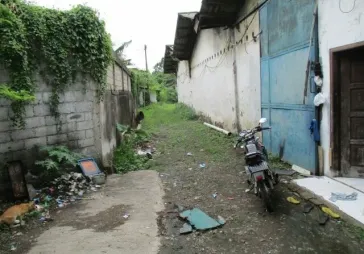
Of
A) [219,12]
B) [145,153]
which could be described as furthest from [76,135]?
[219,12]

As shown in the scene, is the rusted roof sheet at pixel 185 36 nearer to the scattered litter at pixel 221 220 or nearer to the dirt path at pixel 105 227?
the dirt path at pixel 105 227

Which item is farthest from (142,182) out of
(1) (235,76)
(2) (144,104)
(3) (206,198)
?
(2) (144,104)

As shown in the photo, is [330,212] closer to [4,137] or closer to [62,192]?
[62,192]

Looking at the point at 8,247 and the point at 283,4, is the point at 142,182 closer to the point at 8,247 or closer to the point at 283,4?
the point at 8,247

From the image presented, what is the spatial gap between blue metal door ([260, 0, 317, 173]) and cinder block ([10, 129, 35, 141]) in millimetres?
4754

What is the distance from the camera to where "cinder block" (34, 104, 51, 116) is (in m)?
5.10

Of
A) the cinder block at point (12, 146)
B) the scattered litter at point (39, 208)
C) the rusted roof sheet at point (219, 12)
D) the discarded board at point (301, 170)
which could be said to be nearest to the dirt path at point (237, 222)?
the discarded board at point (301, 170)

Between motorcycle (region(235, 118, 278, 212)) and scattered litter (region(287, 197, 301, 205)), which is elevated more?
motorcycle (region(235, 118, 278, 212))

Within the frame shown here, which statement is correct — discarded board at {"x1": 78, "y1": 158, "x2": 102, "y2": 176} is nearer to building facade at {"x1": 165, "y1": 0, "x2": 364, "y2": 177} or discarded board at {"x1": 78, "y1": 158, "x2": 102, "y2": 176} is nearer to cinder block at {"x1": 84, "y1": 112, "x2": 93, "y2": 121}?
cinder block at {"x1": 84, "y1": 112, "x2": 93, "y2": 121}

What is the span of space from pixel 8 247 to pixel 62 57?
322 centimetres

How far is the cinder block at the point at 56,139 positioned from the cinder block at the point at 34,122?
0.30 m

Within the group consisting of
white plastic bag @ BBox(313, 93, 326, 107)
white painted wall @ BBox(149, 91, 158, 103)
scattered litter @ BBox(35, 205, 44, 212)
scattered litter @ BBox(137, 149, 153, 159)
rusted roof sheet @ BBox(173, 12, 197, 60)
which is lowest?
scattered litter @ BBox(35, 205, 44, 212)

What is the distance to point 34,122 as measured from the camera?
5082mm

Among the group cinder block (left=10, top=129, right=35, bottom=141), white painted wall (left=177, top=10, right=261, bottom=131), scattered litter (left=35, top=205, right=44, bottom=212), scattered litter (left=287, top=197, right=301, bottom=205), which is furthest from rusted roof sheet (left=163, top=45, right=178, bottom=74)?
scattered litter (left=287, top=197, right=301, bottom=205)
